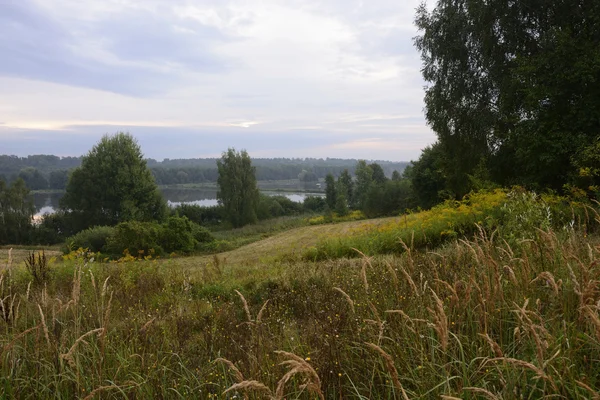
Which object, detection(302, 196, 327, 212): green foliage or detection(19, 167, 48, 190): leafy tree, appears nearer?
detection(302, 196, 327, 212): green foliage

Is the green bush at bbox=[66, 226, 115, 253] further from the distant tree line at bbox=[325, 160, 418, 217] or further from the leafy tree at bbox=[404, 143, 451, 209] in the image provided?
the leafy tree at bbox=[404, 143, 451, 209]

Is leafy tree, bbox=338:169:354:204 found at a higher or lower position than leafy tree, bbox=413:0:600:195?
lower

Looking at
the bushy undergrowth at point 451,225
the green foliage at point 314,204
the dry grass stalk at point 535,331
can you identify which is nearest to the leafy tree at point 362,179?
the green foliage at point 314,204

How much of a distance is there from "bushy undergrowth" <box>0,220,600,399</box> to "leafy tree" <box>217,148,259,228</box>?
35313mm

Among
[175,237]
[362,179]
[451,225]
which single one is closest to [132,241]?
[175,237]

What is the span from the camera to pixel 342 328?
304 centimetres

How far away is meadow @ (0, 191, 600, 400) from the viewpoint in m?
1.77

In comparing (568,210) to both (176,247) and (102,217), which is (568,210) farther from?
(102,217)

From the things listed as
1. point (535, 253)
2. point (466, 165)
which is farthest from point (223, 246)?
point (535, 253)

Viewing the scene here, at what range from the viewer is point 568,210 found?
7590 millimetres

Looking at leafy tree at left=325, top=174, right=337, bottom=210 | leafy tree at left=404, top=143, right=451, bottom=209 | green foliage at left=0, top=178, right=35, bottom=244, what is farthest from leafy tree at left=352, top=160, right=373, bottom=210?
green foliage at left=0, top=178, right=35, bottom=244

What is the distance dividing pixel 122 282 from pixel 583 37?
47.2 feet

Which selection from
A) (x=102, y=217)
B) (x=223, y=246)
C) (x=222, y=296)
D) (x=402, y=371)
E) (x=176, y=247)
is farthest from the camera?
(x=102, y=217)

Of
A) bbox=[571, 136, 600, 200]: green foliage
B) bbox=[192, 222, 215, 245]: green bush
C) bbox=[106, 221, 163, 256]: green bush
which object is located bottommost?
bbox=[192, 222, 215, 245]: green bush
